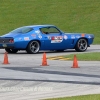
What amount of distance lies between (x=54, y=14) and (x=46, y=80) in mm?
33911

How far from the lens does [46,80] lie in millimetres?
14211

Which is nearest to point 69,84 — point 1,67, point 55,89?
point 55,89

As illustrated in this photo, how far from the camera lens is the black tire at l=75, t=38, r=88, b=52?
85.9 ft

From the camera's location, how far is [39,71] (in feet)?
54.9

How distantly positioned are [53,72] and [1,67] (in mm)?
2439

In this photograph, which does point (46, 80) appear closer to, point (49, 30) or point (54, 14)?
point (49, 30)

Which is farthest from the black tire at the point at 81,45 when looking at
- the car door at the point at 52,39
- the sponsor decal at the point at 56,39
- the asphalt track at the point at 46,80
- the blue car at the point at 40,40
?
the asphalt track at the point at 46,80

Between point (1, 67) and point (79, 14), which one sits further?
point (79, 14)

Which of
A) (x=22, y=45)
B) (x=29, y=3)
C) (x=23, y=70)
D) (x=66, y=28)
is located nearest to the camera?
(x=23, y=70)

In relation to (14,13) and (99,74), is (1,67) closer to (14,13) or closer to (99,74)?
(99,74)

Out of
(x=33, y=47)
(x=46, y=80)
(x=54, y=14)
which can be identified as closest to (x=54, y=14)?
(x=54, y=14)

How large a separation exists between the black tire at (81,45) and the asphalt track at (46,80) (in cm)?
613

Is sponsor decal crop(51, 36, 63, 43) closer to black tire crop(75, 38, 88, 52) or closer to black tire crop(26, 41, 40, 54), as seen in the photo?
black tire crop(26, 41, 40, 54)

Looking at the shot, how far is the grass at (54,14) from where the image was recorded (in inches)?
1742
